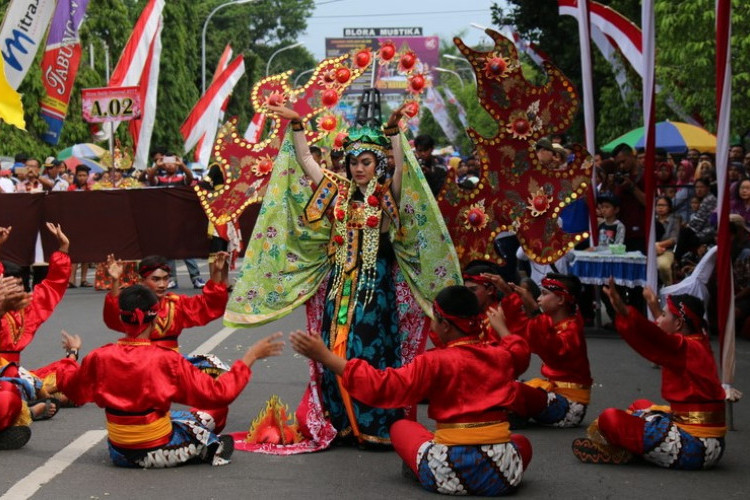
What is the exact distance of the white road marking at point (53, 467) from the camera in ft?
21.7

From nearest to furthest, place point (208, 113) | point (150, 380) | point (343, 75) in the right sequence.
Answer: point (150, 380), point (343, 75), point (208, 113)

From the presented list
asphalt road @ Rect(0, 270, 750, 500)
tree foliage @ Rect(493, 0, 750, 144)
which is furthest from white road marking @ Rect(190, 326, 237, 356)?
tree foliage @ Rect(493, 0, 750, 144)

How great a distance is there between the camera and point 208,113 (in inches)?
980

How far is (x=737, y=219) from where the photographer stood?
12.9 meters

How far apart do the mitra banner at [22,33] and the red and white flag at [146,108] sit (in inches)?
173

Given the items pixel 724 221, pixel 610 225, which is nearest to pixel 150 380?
pixel 724 221

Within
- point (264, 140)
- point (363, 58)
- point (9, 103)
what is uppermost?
point (363, 58)

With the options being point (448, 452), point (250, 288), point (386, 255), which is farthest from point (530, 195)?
point (448, 452)

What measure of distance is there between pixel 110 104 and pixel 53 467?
14467mm

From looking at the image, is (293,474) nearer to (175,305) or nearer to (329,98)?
(175,305)

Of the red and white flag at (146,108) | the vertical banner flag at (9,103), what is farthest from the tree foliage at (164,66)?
the vertical banner flag at (9,103)

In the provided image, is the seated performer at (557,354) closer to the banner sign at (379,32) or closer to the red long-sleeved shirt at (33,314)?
the red long-sleeved shirt at (33,314)

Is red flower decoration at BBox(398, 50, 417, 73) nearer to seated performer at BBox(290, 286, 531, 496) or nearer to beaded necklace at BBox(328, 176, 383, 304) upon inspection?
beaded necklace at BBox(328, 176, 383, 304)

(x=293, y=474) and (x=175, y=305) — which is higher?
(x=175, y=305)
